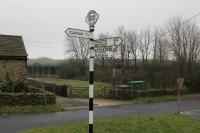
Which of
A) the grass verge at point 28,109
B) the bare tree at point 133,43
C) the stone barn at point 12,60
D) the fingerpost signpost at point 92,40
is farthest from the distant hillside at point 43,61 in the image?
the fingerpost signpost at point 92,40

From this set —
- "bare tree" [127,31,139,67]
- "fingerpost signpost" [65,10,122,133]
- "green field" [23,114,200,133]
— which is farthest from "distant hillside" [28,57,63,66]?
"fingerpost signpost" [65,10,122,133]

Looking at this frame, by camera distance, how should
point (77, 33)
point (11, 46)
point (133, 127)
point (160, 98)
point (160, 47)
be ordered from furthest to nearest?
point (160, 47) < point (160, 98) < point (11, 46) < point (133, 127) < point (77, 33)

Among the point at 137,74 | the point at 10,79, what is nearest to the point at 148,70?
the point at 137,74

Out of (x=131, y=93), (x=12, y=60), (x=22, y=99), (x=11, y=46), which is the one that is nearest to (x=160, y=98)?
(x=131, y=93)

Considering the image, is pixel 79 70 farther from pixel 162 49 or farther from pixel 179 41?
pixel 179 41

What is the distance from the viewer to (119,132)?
11492 millimetres

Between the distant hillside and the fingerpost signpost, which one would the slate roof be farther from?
the distant hillside

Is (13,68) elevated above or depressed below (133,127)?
above

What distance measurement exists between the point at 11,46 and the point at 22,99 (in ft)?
28.6

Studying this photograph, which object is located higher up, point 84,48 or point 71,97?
point 84,48

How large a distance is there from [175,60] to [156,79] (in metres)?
5.19

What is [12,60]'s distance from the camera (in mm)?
29953

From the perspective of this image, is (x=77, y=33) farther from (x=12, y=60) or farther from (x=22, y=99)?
(x=12, y=60)

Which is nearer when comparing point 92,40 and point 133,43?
point 92,40
